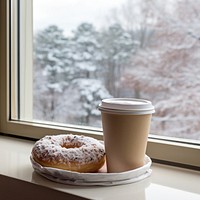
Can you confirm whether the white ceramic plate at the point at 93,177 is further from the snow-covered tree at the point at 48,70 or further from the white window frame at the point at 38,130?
the snow-covered tree at the point at 48,70

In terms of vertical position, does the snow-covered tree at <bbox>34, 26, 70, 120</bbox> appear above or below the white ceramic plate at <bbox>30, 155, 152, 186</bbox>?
above

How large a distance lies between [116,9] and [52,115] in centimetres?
41

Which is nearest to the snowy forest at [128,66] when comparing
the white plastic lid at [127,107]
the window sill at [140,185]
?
the window sill at [140,185]

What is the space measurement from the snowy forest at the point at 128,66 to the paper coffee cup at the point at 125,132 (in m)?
0.24

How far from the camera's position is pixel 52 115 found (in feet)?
3.86

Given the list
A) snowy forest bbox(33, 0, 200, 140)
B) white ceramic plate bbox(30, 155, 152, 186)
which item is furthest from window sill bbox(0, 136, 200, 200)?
snowy forest bbox(33, 0, 200, 140)

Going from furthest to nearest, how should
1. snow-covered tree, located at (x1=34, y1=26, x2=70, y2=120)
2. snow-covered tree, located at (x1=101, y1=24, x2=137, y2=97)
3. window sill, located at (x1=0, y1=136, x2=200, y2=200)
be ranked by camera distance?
snow-covered tree, located at (x1=34, y1=26, x2=70, y2=120) → snow-covered tree, located at (x1=101, y1=24, x2=137, y2=97) → window sill, located at (x1=0, y1=136, x2=200, y2=200)

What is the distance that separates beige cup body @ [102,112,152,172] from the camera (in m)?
0.70

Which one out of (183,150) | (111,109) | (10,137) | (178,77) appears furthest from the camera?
(10,137)

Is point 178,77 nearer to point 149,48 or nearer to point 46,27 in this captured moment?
point 149,48

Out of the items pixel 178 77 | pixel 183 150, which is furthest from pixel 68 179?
pixel 178 77

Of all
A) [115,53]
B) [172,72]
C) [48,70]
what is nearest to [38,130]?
[48,70]

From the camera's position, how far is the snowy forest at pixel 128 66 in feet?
3.05

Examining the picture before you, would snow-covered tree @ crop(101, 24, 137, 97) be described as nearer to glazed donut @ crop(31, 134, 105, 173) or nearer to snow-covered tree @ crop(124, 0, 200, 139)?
snow-covered tree @ crop(124, 0, 200, 139)
